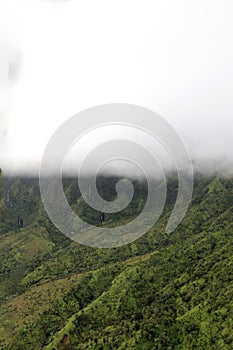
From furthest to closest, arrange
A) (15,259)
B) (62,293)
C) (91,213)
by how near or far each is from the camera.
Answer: (91,213), (15,259), (62,293)

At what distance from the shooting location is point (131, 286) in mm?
83875

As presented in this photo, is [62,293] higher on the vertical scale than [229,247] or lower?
lower

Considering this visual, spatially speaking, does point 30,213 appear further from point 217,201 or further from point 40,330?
point 40,330

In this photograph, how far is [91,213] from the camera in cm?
15562

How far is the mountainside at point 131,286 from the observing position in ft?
218

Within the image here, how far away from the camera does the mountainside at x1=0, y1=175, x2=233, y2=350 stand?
218 feet

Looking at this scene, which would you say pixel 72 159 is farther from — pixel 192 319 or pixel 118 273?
pixel 192 319

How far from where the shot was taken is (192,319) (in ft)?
216

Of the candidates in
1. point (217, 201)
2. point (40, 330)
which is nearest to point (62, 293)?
point (40, 330)

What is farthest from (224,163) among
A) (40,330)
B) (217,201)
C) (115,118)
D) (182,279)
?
(115,118)

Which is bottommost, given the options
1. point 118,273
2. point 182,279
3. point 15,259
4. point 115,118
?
point 15,259

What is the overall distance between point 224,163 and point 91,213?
46170 mm

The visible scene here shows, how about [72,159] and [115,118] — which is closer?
[115,118]

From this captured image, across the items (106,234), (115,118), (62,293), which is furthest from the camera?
(106,234)
